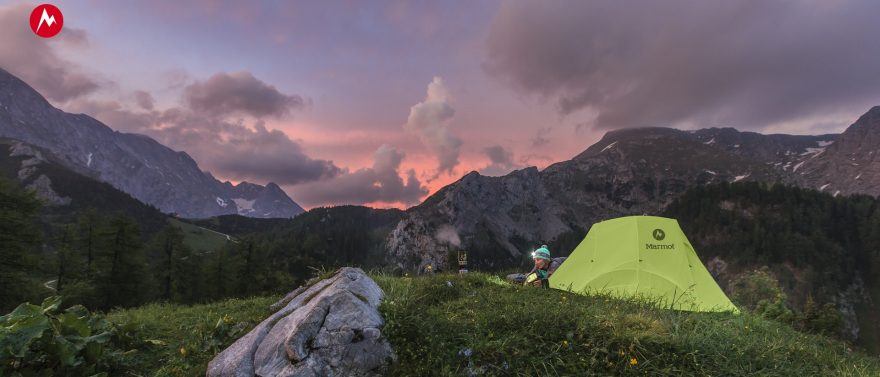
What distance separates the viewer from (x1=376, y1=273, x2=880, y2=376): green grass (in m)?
5.61

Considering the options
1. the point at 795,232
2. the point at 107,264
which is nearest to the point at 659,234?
the point at 107,264

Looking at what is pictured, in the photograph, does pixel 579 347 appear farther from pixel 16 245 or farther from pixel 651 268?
pixel 16 245

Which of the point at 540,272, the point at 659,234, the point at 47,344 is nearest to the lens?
the point at 47,344

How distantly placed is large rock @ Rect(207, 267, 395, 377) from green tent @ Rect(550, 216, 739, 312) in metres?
8.25

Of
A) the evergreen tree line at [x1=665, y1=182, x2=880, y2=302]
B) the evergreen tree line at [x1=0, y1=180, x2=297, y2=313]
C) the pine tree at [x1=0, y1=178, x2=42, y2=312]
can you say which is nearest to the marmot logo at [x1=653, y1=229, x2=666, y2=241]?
the evergreen tree line at [x1=0, y1=180, x2=297, y2=313]

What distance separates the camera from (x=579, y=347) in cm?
594

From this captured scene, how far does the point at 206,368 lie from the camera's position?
6590 mm

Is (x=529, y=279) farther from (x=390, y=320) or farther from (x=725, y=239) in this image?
(x=725, y=239)

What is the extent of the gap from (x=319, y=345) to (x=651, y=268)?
1094cm

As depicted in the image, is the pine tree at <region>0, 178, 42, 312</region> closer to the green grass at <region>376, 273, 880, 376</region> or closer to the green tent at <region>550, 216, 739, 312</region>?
the green grass at <region>376, 273, 880, 376</region>

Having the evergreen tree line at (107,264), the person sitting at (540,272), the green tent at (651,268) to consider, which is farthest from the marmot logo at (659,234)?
the evergreen tree line at (107,264)

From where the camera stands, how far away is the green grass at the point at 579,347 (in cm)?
561

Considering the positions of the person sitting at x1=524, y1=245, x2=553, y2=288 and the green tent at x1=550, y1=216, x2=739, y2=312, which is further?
the person sitting at x1=524, y1=245, x2=553, y2=288

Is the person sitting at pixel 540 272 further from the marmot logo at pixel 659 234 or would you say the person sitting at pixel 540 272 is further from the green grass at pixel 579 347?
the green grass at pixel 579 347
